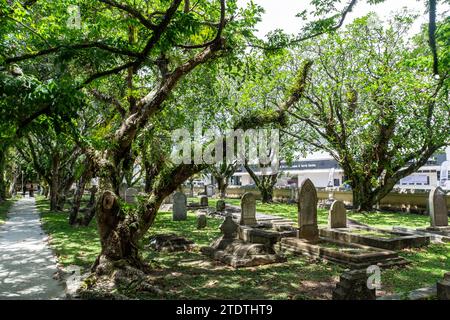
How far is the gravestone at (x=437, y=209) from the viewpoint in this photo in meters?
13.3

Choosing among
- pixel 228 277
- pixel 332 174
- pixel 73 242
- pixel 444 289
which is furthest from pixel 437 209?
pixel 332 174

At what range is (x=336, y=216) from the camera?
1289 centimetres

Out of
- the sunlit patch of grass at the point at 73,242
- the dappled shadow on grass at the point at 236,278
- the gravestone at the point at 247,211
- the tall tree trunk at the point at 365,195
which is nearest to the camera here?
the dappled shadow on grass at the point at 236,278

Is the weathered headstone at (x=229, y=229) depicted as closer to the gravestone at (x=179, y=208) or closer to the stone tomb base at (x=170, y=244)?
the stone tomb base at (x=170, y=244)

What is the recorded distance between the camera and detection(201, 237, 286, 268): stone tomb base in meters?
8.44

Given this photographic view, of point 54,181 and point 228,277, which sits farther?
point 54,181

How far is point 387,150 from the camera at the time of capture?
22.0 meters

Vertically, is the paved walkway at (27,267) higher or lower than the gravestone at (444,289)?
lower

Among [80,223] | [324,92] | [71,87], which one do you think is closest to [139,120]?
[71,87]

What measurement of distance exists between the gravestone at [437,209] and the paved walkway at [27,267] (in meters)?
12.5

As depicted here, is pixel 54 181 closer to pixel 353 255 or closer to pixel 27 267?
pixel 27 267

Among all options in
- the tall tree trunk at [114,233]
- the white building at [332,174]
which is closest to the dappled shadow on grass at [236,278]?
the tall tree trunk at [114,233]

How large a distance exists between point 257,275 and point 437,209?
9.16 m

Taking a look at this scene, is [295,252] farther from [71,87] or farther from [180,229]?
[71,87]
